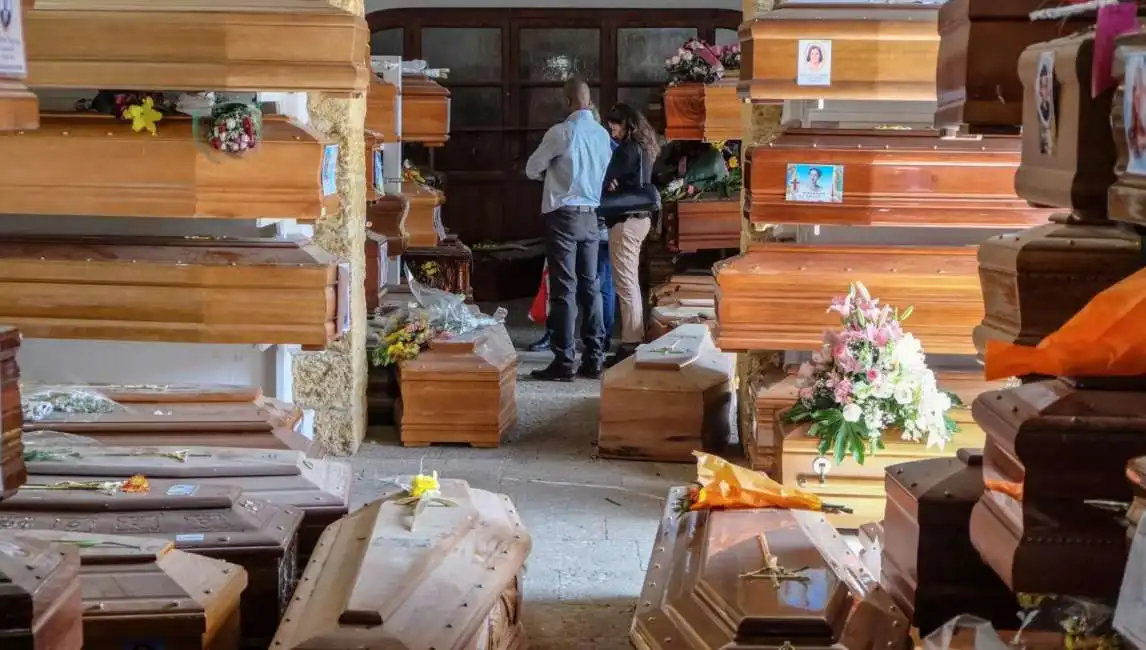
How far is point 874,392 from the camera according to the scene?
533 centimetres

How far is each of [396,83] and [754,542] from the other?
5.50 metres

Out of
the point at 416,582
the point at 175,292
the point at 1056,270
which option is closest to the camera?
the point at 1056,270

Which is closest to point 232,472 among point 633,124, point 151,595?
point 151,595

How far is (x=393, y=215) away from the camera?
28.6 ft

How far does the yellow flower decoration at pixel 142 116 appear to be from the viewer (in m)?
4.90

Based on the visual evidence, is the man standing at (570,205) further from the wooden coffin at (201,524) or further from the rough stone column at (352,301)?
the wooden coffin at (201,524)

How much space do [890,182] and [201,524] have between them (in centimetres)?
292

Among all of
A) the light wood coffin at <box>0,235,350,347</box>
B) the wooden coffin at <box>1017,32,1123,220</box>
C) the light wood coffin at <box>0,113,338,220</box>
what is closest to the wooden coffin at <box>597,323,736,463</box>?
the light wood coffin at <box>0,235,350,347</box>

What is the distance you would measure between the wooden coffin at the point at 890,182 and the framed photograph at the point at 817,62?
0.81 ft

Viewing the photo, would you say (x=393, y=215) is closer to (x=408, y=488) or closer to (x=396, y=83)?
(x=396, y=83)

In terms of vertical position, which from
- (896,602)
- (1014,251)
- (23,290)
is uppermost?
(1014,251)

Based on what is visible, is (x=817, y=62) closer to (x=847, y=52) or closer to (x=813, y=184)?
(x=847, y=52)

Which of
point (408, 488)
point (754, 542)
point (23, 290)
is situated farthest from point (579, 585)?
point (23, 290)

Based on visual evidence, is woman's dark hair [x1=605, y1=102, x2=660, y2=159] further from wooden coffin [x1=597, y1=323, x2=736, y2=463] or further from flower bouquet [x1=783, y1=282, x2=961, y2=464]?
flower bouquet [x1=783, y1=282, x2=961, y2=464]
